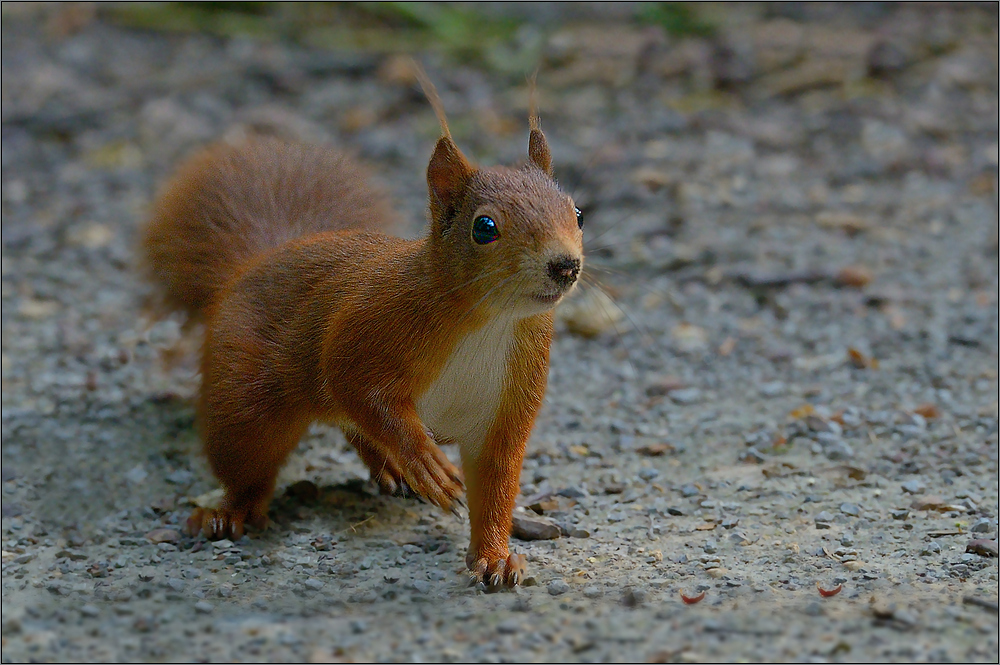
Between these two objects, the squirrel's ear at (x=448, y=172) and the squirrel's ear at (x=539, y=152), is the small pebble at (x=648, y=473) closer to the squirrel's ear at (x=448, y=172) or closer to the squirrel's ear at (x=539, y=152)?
the squirrel's ear at (x=539, y=152)

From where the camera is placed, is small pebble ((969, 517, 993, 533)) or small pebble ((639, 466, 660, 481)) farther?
small pebble ((639, 466, 660, 481))

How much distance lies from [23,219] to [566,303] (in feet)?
11.9

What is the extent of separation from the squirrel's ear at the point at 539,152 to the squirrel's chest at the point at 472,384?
1.80 ft

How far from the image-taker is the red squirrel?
11.5ft

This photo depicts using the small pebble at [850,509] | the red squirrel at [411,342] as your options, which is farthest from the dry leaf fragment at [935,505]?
the red squirrel at [411,342]

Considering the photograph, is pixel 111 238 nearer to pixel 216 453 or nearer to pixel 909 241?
pixel 216 453

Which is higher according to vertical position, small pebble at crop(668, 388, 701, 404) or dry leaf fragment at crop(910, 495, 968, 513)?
small pebble at crop(668, 388, 701, 404)

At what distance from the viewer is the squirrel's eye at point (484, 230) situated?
11.4 feet

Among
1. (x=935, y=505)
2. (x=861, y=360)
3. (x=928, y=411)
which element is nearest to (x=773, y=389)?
(x=861, y=360)

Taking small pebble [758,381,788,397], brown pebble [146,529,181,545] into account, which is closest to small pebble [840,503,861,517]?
small pebble [758,381,788,397]

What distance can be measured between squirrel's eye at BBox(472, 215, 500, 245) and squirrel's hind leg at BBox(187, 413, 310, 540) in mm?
1055

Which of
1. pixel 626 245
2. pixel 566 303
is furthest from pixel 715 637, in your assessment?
pixel 626 245

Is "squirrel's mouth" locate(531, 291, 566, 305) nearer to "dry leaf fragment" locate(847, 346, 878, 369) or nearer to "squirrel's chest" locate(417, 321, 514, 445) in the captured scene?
"squirrel's chest" locate(417, 321, 514, 445)

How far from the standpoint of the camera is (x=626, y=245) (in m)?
7.12
